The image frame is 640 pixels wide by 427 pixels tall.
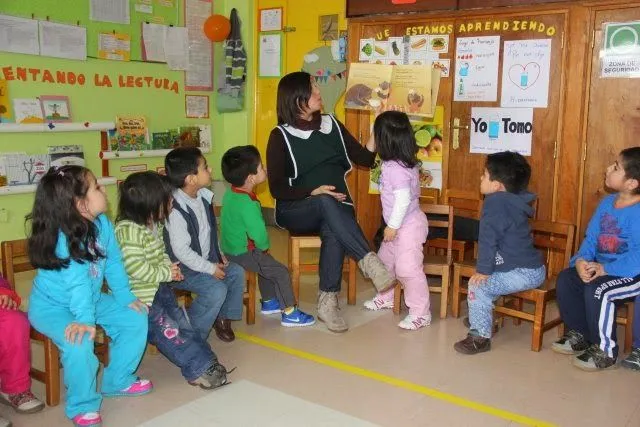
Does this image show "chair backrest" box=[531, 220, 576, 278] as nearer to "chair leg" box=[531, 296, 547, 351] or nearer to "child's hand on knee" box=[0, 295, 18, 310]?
"chair leg" box=[531, 296, 547, 351]

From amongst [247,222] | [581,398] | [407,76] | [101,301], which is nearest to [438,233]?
[407,76]

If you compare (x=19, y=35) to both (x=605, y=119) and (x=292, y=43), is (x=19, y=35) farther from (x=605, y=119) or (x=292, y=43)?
(x=605, y=119)

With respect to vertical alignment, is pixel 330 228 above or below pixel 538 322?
above

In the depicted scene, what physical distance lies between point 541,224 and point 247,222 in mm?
1585

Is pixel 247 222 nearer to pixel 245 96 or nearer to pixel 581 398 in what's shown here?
pixel 581 398

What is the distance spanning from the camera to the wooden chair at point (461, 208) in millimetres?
4156

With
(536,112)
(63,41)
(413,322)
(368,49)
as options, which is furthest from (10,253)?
(536,112)

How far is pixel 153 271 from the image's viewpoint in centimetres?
269

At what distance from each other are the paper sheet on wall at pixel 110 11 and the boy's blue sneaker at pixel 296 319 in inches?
122

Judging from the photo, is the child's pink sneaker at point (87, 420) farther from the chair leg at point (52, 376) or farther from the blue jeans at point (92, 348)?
the chair leg at point (52, 376)

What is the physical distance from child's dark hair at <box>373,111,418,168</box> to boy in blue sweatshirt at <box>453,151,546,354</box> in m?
0.44

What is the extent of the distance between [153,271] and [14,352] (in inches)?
23.3

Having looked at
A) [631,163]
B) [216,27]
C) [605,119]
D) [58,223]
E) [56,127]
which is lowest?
[58,223]

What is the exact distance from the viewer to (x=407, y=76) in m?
3.94
